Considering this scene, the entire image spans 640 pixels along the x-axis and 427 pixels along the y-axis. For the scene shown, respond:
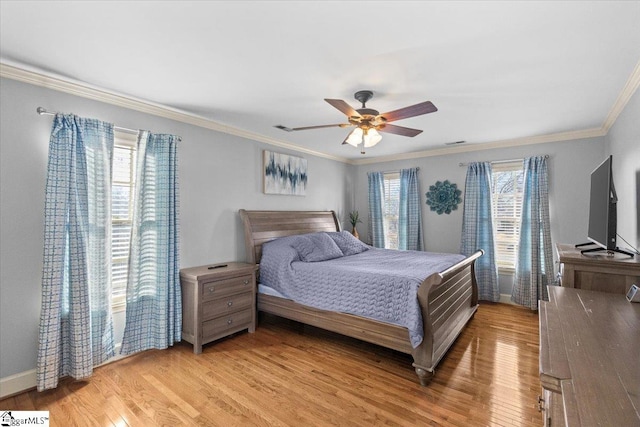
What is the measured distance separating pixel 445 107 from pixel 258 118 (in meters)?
2.08

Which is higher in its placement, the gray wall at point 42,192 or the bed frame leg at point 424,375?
the gray wall at point 42,192

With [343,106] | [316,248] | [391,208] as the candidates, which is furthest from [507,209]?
[343,106]

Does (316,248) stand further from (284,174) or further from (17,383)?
(17,383)

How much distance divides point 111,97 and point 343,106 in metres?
2.21

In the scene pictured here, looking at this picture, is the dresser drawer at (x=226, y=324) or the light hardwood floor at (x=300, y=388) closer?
the light hardwood floor at (x=300, y=388)

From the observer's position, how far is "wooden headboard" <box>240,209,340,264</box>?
3939mm

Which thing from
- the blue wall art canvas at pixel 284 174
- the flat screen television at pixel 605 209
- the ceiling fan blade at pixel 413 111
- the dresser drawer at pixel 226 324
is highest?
the ceiling fan blade at pixel 413 111

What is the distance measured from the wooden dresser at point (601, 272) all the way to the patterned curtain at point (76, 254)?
12.2 feet

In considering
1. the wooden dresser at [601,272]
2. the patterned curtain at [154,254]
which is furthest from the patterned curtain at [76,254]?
the wooden dresser at [601,272]

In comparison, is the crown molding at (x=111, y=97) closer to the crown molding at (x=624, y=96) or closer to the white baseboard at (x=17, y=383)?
the white baseboard at (x=17, y=383)

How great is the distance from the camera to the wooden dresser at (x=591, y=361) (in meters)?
0.80

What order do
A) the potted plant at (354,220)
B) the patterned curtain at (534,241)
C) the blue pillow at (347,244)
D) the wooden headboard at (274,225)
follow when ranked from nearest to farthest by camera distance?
1. the wooden headboard at (274,225)
2. the patterned curtain at (534,241)
3. the blue pillow at (347,244)
4. the potted plant at (354,220)

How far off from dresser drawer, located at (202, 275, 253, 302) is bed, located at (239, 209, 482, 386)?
0.31m

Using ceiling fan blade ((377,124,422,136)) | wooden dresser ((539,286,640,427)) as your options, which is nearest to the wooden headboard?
ceiling fan blade ((377,124,422,136))
